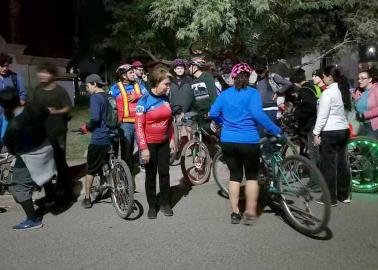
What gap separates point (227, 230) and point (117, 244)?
1179 mm

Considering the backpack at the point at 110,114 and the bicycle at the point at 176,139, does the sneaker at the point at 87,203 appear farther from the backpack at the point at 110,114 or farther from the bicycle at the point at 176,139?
the bicycle at the point at 176,139

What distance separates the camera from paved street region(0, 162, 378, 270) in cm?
429

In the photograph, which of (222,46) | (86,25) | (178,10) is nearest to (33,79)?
(178,10)

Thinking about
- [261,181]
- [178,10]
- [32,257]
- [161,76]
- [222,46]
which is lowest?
[32,257]

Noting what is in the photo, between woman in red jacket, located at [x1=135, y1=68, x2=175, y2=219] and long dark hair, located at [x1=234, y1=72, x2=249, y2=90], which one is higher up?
long dark hair, located at [x1=234, y1=72, x2=249, y2=90]

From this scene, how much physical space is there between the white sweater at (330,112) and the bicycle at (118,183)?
234cm

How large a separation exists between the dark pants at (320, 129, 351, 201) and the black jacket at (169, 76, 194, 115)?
7.64ft

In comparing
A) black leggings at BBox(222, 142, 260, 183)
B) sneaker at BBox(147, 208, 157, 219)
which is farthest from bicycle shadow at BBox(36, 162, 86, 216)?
black leggings at BBox(222, 142, 260, 183)

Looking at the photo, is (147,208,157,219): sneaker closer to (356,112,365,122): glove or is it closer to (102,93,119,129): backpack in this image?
(102,93,119,129): backpack

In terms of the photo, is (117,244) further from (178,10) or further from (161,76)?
(178,10)

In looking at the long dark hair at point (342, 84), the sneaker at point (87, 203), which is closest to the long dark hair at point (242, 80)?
the long dark hair at point (342, 84)

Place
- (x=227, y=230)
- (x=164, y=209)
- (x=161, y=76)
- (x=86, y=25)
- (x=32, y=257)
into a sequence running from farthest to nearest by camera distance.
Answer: (x=86, y=25), (x=164, y=209), (x=161, y=76), (x=227, y=230), (x=32, y=257)

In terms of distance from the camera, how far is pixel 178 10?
1599 cm

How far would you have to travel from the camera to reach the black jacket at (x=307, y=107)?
22.4ft
